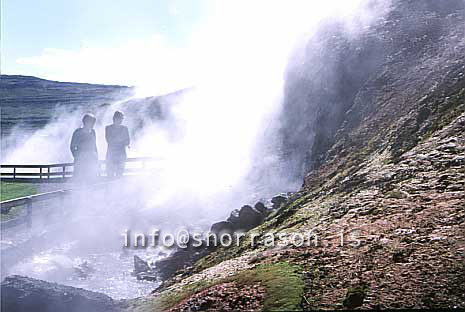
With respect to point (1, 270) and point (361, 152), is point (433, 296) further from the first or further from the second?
point (1, 270)

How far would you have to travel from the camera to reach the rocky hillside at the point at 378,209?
5043 millimetres

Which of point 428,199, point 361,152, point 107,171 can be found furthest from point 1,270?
point 428,199

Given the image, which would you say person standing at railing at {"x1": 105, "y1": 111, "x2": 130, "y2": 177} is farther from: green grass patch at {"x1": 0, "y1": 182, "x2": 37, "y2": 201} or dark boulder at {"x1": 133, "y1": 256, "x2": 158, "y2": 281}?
dark boulder at {"x1": 133, "y1": 256, "x2": 158, "y2": 281}

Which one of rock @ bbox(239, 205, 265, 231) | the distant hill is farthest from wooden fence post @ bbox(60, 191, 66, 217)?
the distant hill

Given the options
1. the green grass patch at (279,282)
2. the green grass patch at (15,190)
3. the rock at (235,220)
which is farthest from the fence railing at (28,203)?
the green grass patch at (279,282)

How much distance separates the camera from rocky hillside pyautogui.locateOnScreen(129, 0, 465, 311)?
5043 mm

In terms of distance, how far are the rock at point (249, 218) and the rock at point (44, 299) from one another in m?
4.59

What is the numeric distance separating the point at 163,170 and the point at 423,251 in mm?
18936

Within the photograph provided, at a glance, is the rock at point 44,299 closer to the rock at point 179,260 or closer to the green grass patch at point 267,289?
the green grass patch at point 267,289

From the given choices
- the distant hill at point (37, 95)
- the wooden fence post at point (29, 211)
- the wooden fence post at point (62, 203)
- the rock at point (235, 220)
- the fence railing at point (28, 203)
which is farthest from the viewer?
the distant hill at point (37, 95)

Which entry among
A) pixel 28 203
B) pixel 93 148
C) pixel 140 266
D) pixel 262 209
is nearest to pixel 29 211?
pixel 28 203

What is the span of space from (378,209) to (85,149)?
36.4ft

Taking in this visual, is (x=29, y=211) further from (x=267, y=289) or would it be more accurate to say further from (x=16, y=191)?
(x=267, y=289)

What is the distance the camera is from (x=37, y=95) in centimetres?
8175
